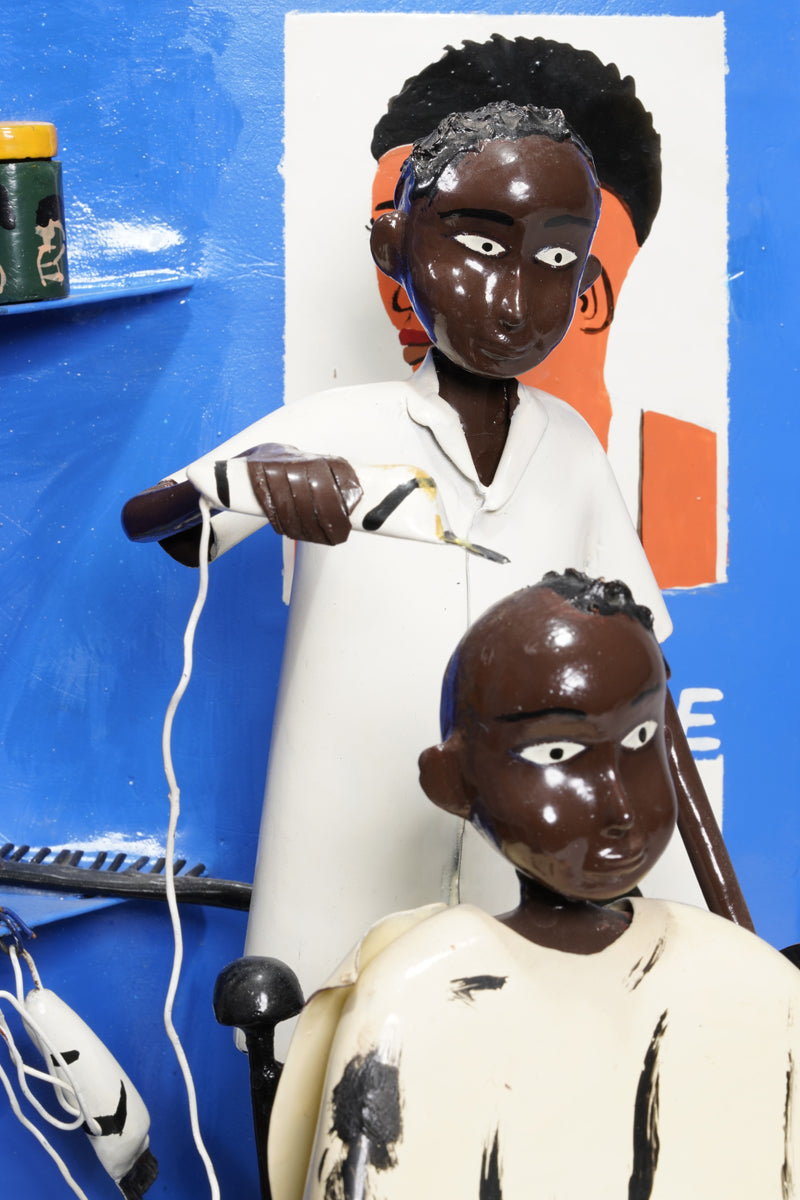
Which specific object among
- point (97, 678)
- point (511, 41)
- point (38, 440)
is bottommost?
point (97, 678)

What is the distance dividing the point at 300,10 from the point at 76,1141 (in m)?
1.23

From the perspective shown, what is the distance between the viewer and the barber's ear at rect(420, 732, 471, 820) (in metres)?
0.85

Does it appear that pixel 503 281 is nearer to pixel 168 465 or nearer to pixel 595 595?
pixel 595 595

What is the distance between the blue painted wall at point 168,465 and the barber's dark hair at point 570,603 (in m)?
0.64

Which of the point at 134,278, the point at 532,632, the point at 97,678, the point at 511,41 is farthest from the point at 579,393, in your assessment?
the point at 532,632

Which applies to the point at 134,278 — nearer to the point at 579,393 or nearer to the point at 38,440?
the point at 38,440

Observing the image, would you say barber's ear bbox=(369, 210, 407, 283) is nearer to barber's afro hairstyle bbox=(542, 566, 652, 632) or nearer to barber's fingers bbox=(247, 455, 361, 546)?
barber's fingers bbox=(247, 455, 361, 546)

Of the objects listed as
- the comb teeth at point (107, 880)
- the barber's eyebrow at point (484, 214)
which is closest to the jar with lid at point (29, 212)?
the barber's eyebrow at point (484, 214)

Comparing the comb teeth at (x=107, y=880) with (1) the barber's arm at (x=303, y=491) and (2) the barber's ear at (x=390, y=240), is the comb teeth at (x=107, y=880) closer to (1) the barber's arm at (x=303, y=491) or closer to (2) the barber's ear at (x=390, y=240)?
(1) the barber's arm at (x=303, y=491)

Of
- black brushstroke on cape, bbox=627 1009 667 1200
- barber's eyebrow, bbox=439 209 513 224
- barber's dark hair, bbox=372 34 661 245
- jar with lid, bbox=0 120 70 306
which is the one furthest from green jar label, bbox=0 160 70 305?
black brushstroke on cape, bbox=627 1009 667 1200

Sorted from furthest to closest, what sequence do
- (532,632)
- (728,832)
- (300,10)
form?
1. (728,832)
2. (300,10)
3. (532,632)

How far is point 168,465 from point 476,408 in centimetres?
44

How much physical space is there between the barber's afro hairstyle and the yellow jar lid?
0.74m

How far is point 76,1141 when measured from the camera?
4.76 feet
